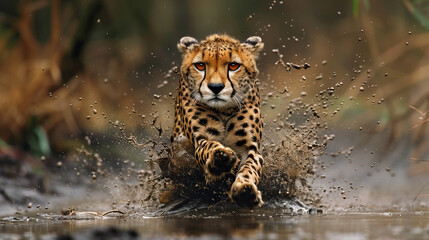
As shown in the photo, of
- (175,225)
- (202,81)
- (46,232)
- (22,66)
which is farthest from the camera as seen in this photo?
(22,66)

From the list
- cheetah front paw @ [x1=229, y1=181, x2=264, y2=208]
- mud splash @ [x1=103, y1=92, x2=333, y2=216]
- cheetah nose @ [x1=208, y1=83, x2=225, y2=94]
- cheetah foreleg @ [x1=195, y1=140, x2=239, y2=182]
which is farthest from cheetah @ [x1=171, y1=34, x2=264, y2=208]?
cheetah front paw @ [x1=229, y1=181, x2=264, y2=208]

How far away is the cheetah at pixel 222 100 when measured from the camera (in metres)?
6.56

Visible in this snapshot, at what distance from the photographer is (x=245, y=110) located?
685 cm

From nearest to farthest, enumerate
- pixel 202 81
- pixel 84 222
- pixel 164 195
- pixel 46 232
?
pixel 46 232
pixel 84 222
pixel 202 81
pixel 164 195

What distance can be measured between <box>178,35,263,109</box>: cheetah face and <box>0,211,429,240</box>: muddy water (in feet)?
3.04

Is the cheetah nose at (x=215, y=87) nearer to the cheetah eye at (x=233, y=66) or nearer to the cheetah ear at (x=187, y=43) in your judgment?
the cheetah eye at (x=233, y=66)

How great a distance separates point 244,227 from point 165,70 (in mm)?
9455

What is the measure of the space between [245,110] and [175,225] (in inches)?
61.1

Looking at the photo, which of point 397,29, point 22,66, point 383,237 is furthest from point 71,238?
point 397,29

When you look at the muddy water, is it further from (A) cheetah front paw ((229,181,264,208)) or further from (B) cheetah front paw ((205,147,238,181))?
(B) cheetah front paw ((205,147,238,181))

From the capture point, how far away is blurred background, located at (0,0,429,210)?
9703 mm

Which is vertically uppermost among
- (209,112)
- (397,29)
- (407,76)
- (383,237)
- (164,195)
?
(397,29)

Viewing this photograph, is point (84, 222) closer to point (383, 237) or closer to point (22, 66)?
point (383, 237)

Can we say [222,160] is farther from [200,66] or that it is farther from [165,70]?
[165,70]
